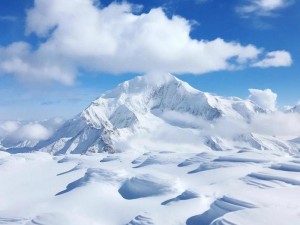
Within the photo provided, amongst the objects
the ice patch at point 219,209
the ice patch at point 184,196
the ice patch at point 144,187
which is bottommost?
the ice patch at point 219,209

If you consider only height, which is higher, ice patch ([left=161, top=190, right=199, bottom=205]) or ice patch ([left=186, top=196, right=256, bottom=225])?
ice patch ([left=161, top=190, right=199, bottom=205])

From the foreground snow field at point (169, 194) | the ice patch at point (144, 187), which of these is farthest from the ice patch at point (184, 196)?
the ice patch at point (144, 187)

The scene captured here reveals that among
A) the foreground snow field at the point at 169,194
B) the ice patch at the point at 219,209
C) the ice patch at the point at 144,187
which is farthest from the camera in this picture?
the ice patch at the point at 144,187

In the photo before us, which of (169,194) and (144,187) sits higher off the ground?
(144,187)

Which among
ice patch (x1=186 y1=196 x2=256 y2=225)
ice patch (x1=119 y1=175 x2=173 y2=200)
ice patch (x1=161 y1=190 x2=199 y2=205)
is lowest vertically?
ice patch (x1=186 y1=196 x2=256 y2=225)

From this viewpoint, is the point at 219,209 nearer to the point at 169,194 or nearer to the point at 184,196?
the point at 184,196

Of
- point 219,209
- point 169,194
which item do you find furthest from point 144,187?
point 219,209

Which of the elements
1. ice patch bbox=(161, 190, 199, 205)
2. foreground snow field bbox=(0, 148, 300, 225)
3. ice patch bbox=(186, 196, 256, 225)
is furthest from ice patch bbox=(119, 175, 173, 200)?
ice patch bbox=(186, 196, 256, 225)

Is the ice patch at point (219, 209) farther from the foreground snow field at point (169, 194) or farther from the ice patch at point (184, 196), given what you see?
the ice patch at point (184, 196)

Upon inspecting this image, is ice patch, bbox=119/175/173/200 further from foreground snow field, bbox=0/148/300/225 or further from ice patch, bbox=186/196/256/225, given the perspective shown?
ice patch, bbox=186/196/256/225
